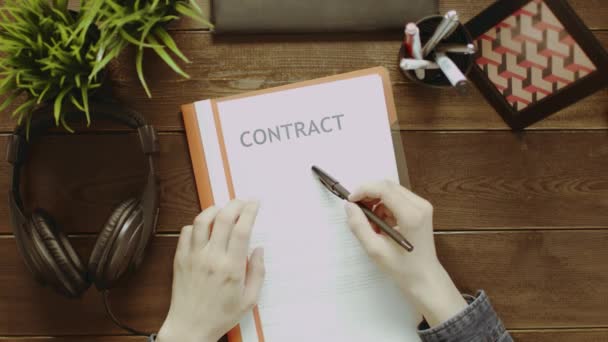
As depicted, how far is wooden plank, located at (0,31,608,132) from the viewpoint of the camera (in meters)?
0.69

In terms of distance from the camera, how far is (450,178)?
70cm

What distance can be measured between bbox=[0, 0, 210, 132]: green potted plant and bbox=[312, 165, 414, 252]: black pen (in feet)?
0.73

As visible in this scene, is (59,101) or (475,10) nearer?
(59,101)

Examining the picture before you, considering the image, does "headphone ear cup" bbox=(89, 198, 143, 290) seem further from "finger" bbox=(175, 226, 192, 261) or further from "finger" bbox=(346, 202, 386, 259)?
"finger" bbox=(346, 202, 386, 259)

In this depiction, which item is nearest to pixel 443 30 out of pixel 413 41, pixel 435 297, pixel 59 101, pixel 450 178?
pixel 413 41

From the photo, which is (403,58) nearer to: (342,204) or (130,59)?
(342,204)

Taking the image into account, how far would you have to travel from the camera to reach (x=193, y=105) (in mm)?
672

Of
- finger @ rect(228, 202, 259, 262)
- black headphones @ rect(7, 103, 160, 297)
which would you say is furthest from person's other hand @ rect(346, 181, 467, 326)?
black headphones @ rect(7, 103, 160, 297)

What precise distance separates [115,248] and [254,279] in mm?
175

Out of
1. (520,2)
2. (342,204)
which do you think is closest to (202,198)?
(342,204)

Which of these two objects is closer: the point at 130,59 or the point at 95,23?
the point at 95,23

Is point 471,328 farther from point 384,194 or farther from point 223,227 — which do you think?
point 223,227

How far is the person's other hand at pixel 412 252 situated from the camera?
0.61 m

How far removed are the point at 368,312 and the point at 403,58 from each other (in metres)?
0.35
